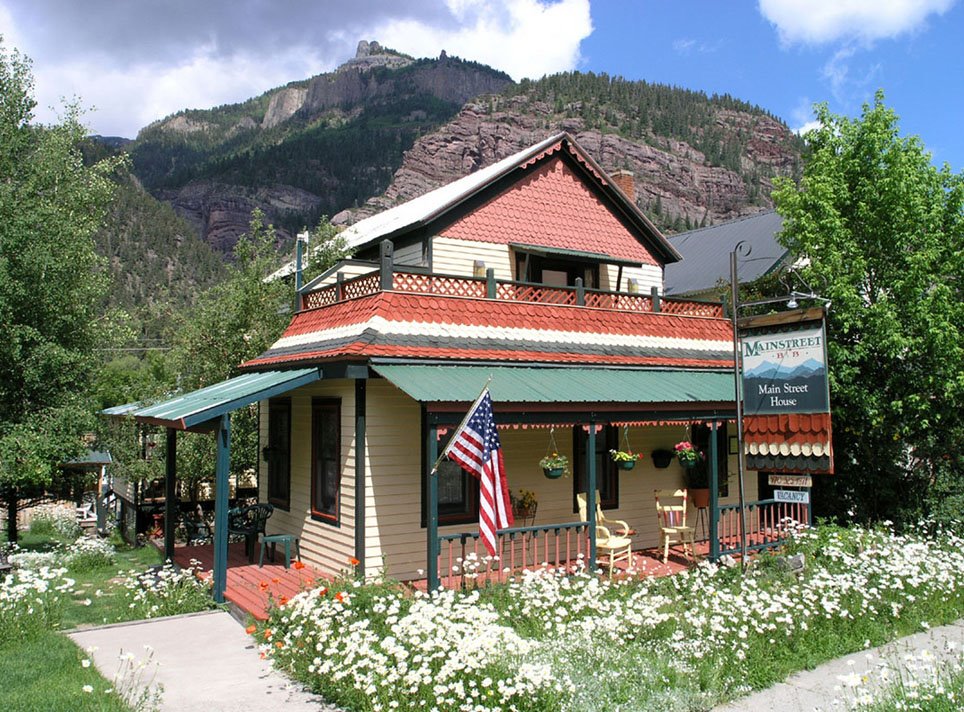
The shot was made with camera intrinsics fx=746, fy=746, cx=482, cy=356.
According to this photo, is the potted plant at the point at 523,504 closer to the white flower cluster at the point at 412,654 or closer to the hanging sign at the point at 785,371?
the hanging sign at the point at 785,371

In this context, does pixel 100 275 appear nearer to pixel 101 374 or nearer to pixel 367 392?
pixel 101 374

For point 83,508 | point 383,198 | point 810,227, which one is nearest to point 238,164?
point 383,198

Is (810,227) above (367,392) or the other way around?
above

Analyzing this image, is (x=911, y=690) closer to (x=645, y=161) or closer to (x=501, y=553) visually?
(x=501, y=553)

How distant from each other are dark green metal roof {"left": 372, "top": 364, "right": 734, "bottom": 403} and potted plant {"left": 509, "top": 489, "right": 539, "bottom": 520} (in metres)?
2.04

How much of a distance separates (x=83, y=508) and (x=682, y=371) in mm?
19879

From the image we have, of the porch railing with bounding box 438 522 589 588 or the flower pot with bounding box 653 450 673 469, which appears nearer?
the porch railing with bounding box 438 522 589 588

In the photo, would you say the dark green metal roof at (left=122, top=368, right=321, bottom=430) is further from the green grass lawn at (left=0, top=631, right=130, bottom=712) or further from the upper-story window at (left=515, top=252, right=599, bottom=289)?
the upper-story window at (left=515, top=252, right=599, bottom=289)

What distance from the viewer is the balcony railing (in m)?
12.2

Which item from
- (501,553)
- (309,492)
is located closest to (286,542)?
(309,492)

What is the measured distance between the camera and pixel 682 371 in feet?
48.5

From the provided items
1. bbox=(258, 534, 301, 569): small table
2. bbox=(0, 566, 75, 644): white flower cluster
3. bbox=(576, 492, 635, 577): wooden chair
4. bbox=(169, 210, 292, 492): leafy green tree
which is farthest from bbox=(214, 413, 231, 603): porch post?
bbox=(169, 210, 292, 492): leafy green tree

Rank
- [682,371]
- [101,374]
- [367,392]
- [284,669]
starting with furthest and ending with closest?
1. [101,374]
2. [682,371]
3. [367,392]
4. [284,669]

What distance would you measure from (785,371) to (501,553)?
5248 millimetres
